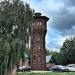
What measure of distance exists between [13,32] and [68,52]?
261 feet

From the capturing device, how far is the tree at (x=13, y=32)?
3416cm

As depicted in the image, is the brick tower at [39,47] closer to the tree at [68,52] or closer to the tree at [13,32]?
the tree at [68,52]

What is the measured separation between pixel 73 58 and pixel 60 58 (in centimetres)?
587

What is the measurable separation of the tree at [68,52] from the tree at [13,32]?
76051 mm

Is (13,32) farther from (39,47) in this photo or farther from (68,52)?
(68,52)

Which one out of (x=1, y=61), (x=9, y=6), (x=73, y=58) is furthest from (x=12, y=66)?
(x=73, y=58)

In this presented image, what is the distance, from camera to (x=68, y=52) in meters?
114

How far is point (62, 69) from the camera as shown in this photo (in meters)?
74.8

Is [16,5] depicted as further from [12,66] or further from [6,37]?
[12,66]

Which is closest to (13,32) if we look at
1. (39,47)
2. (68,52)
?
(39,47)

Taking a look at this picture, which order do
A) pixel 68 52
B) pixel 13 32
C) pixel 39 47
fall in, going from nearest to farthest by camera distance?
pixel 13 32
pixel 39 47
pixel 68 52

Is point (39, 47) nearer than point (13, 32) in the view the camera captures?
No

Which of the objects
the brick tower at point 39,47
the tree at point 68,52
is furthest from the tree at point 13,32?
the tree at point 68,52

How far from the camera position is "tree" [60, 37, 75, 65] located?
112 metres
